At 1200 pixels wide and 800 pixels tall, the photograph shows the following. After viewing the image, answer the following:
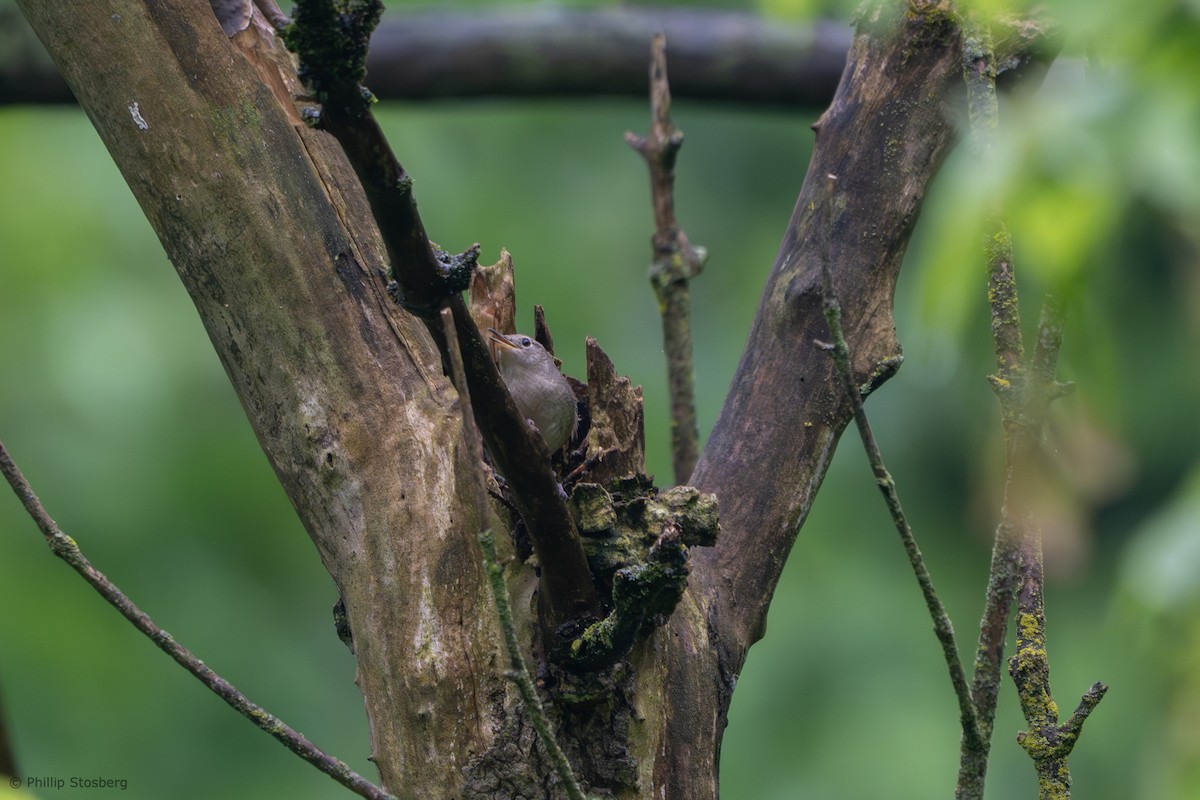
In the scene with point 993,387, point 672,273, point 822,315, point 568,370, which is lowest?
point 993,387

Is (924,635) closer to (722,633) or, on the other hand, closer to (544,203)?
(544,203)

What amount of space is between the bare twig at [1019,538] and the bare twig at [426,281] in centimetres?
72

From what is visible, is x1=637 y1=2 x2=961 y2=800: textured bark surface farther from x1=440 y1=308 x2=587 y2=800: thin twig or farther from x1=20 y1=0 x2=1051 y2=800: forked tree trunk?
x1=440 y1=308 x2=587 y2=800: thin twig

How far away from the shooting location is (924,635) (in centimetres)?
793

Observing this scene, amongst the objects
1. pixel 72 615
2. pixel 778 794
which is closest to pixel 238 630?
pixel 72 615

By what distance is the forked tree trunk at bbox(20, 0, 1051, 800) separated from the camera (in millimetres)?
2051

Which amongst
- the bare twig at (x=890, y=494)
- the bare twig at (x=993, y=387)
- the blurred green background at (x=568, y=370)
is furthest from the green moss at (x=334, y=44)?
the blurred green background at (x=568, y=370)

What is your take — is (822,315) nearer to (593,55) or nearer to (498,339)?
(498,339)

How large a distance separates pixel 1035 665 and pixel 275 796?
19.2 ft

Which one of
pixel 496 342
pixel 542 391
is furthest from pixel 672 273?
pixel 542 391

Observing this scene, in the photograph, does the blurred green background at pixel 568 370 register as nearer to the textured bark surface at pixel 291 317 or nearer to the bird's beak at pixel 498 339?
the bird's beak at pixel 498 339

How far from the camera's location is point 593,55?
470cm

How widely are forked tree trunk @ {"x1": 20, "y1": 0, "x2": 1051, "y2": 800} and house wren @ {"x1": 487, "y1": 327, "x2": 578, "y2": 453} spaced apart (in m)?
0.43

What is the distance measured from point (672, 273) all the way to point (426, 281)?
2240 mm
